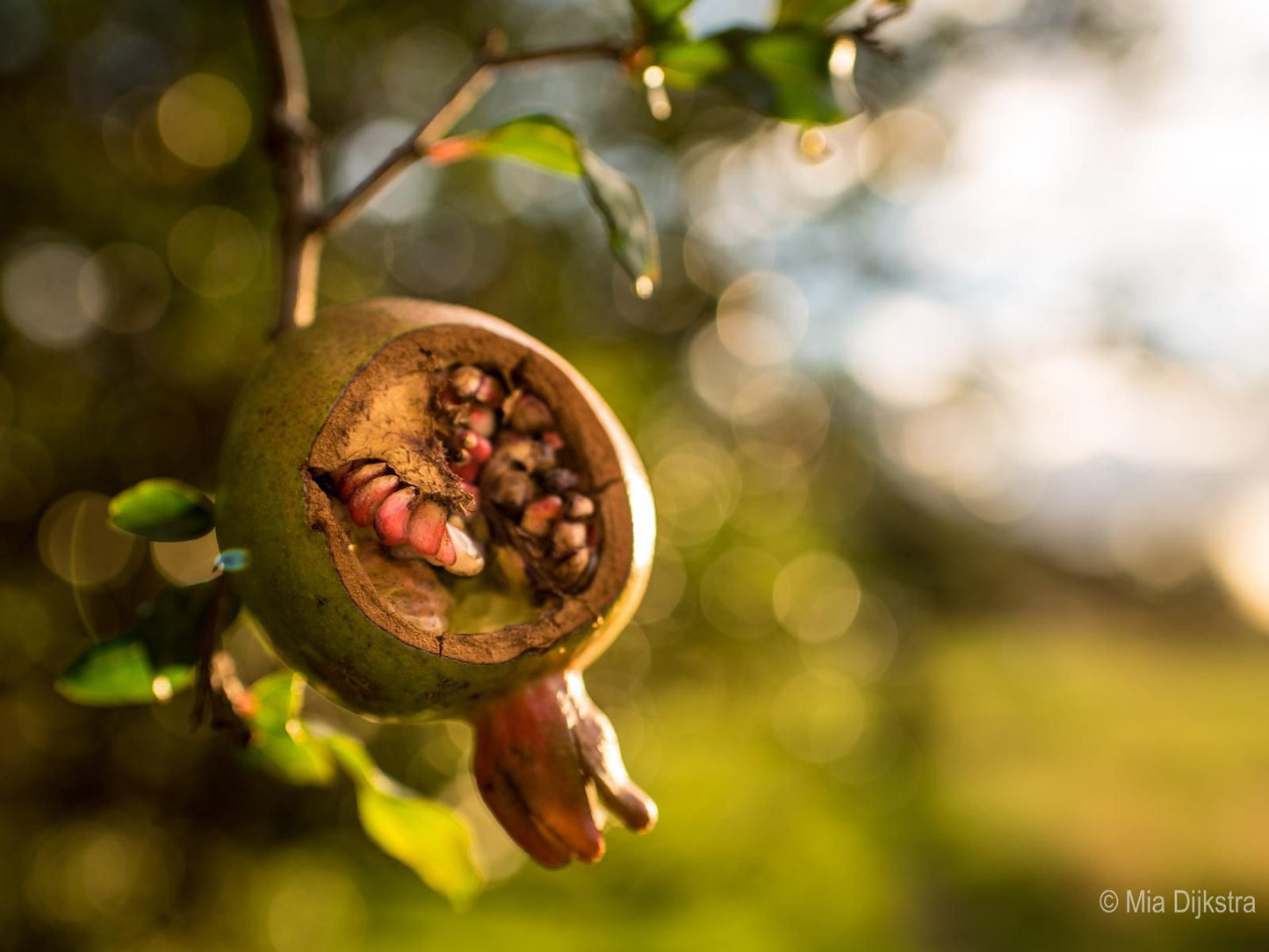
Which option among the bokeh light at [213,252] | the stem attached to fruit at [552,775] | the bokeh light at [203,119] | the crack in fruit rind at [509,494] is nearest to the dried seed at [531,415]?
the crack in fruit rind at [509,494]

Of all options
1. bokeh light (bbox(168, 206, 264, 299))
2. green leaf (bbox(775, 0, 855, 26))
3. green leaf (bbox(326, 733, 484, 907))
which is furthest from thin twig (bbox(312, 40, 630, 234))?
bokeh light (bbox(168, 206, 264, 299))

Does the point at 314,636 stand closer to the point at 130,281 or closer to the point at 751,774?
the point at 130,281

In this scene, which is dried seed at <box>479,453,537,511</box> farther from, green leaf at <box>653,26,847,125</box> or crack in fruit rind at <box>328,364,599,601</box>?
green leaf at <box>653,26,847,125</box>

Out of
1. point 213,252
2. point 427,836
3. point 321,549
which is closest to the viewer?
point 321,549

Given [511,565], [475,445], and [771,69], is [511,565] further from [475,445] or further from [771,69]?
[771,69]

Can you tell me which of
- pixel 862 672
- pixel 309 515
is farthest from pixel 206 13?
pixel 862 672

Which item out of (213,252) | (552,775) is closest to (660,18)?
(552,775)

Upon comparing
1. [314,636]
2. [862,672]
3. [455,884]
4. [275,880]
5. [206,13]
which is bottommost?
[862,672]
